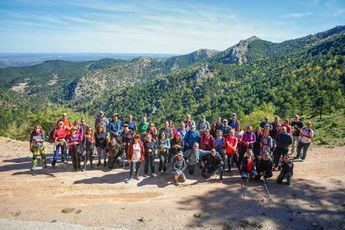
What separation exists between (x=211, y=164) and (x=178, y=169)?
141 cm

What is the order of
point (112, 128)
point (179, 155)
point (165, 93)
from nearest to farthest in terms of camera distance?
point (179, 155)
point (112, 128)
point (165, 93)

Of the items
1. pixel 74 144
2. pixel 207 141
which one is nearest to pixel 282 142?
pixel 207 141

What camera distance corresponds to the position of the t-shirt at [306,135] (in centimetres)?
1290

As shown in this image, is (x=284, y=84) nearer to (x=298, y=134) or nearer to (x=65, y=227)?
(x=298, y=134)

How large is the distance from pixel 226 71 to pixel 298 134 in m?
151

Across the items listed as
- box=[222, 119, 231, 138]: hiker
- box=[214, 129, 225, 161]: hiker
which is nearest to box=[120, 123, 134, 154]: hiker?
box=[214, 129, 225, 161]: hiker

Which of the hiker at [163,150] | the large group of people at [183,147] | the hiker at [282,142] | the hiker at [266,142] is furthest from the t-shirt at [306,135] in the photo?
the hiker at [163,150]

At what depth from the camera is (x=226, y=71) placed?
6348 inches

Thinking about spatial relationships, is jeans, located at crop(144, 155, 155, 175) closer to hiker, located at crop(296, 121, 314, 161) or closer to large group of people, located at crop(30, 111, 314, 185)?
large group of people, located at crop(30, 111, 314, 185)

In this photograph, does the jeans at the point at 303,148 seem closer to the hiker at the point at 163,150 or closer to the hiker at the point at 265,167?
the hiker at the point at 265,167

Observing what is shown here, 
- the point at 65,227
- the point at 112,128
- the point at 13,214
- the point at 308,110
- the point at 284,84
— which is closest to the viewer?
the point at 65,227

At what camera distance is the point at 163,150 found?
11820 millimetres

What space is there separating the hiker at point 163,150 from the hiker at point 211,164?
1530 millimetres

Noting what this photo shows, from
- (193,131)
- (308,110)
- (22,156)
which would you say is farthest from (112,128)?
(308,110)
